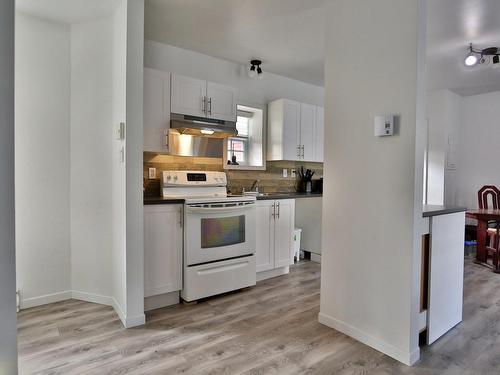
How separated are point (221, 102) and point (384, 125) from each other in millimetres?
1886

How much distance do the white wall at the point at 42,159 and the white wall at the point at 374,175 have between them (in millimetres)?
2319

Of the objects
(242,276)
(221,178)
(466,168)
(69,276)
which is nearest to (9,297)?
(69,276)

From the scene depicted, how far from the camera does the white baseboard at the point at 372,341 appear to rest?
1.92m

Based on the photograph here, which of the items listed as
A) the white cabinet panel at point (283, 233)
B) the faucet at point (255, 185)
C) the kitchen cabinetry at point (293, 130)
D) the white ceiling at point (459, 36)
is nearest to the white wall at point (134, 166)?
the white cabinet panel at point (283, 233)

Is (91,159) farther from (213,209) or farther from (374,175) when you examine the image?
(374,175)

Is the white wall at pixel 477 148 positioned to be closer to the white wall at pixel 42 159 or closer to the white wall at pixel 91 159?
the white wall at pixel 91 159

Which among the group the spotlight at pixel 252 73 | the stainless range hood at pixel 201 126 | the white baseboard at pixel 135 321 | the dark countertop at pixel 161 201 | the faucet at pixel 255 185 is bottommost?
the white baseboard at pixel 135 321

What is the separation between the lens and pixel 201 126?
3.16m

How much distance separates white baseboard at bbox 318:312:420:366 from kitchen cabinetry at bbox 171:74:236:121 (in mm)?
2207

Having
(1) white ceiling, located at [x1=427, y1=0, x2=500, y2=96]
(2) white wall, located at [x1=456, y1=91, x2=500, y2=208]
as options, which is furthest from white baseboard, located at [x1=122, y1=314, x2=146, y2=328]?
(2) white wall, located at [x1=456, y1=91, x2=500, y2=208]

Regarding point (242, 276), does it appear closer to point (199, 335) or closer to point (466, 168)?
point (199, 335)

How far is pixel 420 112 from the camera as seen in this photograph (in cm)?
188

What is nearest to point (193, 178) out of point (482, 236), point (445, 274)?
point (445, 274)

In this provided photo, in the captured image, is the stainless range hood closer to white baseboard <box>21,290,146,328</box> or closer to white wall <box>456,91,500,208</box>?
white baseboard <box>21,290,146,328</box>
